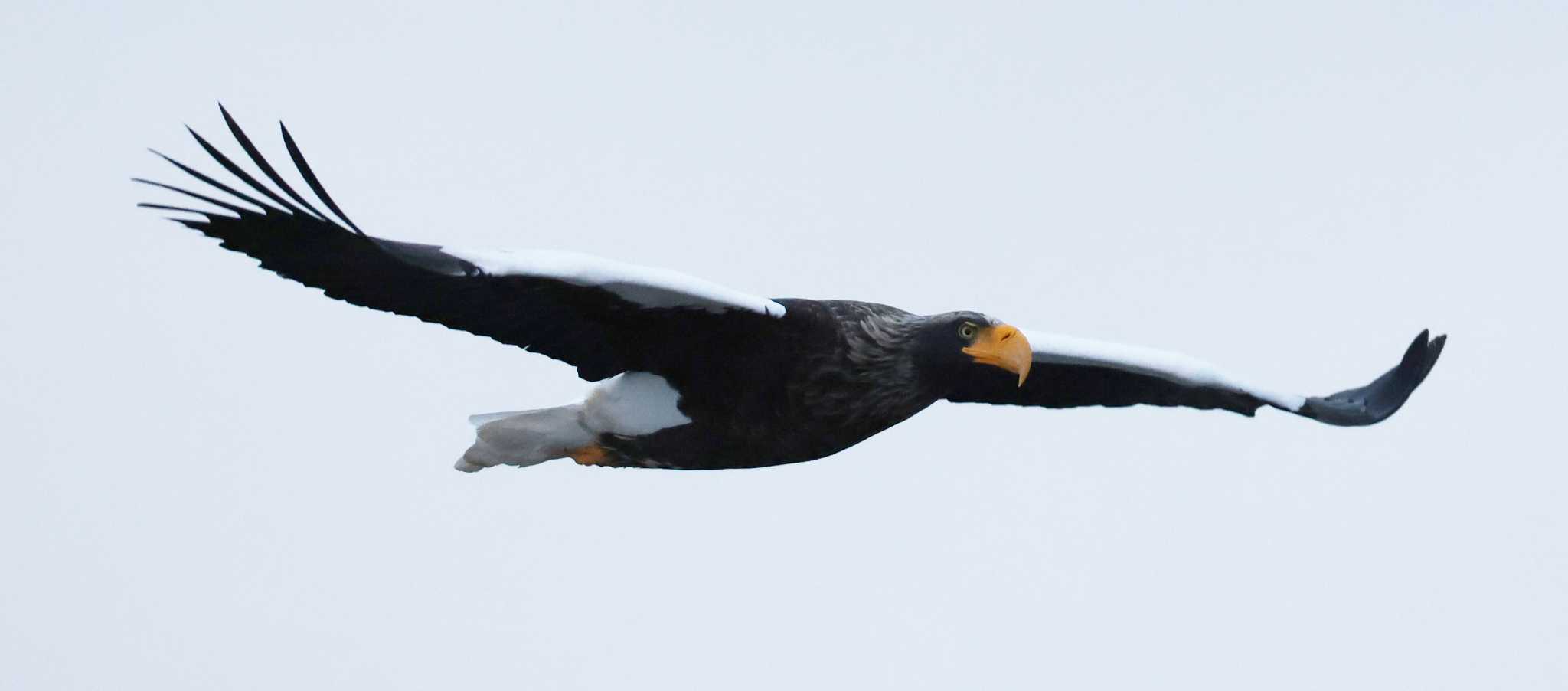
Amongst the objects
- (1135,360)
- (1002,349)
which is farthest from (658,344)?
(1135,360)

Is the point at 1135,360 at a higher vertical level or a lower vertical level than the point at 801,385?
higher

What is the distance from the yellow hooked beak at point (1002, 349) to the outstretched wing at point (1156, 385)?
0.60 meters

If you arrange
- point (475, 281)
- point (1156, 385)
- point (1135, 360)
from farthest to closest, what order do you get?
point (1156, 385)
point (1135, 360)
point (475, 281)

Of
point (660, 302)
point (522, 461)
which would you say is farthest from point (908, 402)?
point (522, 461)

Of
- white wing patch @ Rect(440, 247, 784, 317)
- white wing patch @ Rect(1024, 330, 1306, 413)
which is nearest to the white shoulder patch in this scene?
white wing patch @ Rect(440, 247, 784, 317)

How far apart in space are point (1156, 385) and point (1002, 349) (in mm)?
1742

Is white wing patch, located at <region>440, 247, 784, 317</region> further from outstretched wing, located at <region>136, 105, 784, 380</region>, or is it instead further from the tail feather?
the tail feather

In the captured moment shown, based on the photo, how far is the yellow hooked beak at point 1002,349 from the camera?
9336 mm

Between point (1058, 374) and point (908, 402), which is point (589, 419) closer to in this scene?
point (908, 402)

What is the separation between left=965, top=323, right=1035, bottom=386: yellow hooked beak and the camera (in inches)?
368

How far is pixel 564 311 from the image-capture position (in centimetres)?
911

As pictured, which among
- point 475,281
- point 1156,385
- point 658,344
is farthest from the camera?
point 1156,385

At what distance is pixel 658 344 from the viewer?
9.40 metres

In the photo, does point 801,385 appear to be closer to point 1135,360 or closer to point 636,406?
point 636,406
